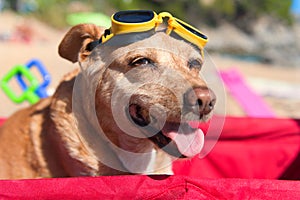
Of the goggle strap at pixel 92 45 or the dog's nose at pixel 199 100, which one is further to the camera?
the goggle strap at pixel 92 45

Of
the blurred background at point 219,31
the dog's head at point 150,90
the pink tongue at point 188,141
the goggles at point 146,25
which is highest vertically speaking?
the goggles at point 146,25

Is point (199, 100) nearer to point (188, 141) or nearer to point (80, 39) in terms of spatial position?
point (188, 141)

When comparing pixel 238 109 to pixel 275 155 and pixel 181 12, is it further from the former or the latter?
pixel 181 12

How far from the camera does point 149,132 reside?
1.99 m

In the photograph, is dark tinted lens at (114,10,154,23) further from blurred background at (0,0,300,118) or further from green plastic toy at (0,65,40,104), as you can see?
blurred background at (0,0,300,118)

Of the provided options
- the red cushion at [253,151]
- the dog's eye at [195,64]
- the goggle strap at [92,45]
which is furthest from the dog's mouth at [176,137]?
the red cushion at [253,151]

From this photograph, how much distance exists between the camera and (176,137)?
1.89 meters

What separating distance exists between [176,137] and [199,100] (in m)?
0.22

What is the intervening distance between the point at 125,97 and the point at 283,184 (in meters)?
0.75

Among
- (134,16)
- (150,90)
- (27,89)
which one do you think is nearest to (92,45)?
(134,16)

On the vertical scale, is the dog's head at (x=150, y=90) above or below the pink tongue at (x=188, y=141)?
above

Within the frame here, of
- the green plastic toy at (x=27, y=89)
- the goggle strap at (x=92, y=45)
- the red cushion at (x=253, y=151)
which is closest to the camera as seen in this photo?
the goggle strap at (x=92, y=45)

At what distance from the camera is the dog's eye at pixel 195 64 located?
82.7 inches

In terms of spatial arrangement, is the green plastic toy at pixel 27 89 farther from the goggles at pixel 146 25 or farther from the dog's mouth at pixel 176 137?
the dog's mouth at pixel 176 137
